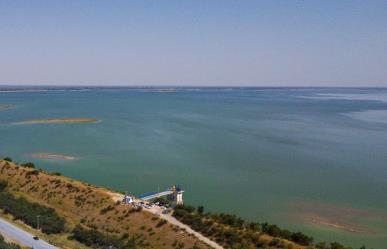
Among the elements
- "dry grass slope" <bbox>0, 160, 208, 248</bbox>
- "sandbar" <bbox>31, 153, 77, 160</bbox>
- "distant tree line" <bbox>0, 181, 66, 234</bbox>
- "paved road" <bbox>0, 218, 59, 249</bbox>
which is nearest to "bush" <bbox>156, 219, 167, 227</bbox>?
"dry grass slope" <bbox>0, 160, 208, 248</bbox>

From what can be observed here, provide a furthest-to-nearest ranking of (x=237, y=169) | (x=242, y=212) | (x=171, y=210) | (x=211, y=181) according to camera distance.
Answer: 1. (x=237, y=169)
2. (x=211, y=181)
3. (x=242, y=212)
4. (x=171, y=210)

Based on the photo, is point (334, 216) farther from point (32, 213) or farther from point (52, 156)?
point (52, 156)

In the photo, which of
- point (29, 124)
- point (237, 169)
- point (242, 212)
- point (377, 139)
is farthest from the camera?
point (29, 124)

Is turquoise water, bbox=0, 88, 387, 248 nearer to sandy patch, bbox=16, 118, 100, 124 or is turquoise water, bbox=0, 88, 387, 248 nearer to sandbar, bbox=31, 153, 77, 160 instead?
sandbar, bbox=31, 153, 77, 160

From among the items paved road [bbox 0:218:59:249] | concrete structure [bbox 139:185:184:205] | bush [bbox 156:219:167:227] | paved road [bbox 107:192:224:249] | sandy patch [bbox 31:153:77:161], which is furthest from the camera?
sandy patch [bbox 31:153:77:161]

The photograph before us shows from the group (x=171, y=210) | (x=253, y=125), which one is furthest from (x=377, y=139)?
(x=171, y=210)

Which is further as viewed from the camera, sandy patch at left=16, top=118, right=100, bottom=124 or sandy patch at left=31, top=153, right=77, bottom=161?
sandy patch at left=16, top=118, right=100, bottom=124

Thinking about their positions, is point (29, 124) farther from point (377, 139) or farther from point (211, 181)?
point (377, 139)
